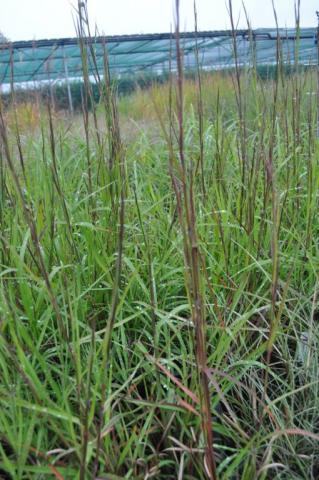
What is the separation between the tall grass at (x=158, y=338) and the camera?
29.5 inches

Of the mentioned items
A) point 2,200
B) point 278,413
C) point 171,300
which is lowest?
point 278,413

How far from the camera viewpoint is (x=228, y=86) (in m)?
4.80

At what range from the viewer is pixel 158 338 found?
3.29 feet

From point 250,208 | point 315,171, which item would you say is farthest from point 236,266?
point 315,171

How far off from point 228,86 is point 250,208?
3870 millimetres

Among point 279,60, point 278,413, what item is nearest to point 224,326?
point 278,413

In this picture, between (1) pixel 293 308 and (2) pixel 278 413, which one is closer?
(2) pixel 278 413

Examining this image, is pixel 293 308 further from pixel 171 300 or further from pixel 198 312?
pixel 198 312

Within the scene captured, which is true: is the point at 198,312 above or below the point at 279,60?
below

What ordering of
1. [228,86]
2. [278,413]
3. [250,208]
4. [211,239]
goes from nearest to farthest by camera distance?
[278,413] < [250,208] < [211,239] < [228,86]

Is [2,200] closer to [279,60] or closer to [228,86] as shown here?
[279,60]

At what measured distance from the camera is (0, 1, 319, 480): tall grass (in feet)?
2.46

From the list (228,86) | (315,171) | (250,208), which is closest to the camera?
(250,208)

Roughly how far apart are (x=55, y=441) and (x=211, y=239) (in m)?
0.74
